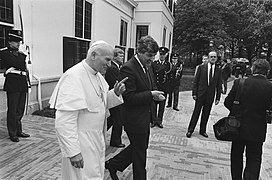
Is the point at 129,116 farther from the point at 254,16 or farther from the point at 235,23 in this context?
the point at 235,23

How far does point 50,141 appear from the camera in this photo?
4906 millimetres

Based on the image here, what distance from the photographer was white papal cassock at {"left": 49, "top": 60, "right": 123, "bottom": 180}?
6.48 feet

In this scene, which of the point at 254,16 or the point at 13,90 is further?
the point at 254,16

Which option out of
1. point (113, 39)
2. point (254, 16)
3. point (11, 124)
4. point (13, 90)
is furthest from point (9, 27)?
point (254, 16)

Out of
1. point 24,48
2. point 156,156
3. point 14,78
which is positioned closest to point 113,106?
point 156,156

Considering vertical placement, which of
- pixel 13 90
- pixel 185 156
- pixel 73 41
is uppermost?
pixel 73 41

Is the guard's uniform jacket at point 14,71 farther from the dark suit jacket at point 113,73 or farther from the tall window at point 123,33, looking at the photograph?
the tall window at point 123,33

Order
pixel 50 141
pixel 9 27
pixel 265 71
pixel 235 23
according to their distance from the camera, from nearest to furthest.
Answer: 1. pixel 265 71
2. pixel 50 141
3. pixel 9 27
4. pixel 235 23

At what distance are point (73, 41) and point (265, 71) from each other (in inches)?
274

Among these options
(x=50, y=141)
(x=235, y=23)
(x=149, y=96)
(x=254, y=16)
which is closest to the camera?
(x=149, y=96)

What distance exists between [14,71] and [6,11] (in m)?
2.16

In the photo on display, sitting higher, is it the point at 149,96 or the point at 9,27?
the point at 9,27

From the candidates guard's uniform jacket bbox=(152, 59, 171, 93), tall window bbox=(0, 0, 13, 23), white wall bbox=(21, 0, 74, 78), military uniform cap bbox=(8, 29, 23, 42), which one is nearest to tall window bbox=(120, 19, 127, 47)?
white wall bbox=(21, 0, 74, 78)

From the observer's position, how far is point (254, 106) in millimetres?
3107
